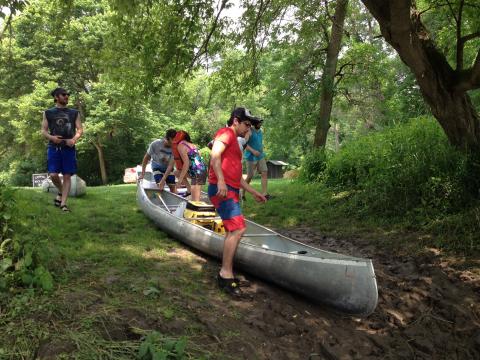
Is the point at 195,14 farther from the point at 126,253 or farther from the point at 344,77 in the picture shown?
the point at 344,77

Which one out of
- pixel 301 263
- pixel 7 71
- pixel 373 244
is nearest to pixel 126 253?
pixel 301 263

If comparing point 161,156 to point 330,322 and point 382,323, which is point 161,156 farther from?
point 382,323

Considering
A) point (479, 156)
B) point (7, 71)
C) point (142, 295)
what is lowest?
point (142, 295)

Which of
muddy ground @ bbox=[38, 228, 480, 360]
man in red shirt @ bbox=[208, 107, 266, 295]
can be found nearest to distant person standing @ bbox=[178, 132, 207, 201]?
muddy ground @ bbox=[38, 228, 480, 360]

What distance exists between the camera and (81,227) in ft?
20.7

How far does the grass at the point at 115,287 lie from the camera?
3.00m

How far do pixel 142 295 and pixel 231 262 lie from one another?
1110 millimetres

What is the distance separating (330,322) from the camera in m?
4.25

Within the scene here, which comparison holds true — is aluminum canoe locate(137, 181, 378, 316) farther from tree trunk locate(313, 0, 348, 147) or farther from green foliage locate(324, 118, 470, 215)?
tree trunk locate(313, 0, 348, 147)

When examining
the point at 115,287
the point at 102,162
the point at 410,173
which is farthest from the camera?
the point at 102,162

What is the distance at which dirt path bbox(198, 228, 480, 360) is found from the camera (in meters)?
3.71

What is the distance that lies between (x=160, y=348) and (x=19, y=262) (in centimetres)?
157

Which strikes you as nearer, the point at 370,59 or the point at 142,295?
the point at 142,295

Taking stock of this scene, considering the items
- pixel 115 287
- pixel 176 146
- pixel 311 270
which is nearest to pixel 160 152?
pixel 176 146
